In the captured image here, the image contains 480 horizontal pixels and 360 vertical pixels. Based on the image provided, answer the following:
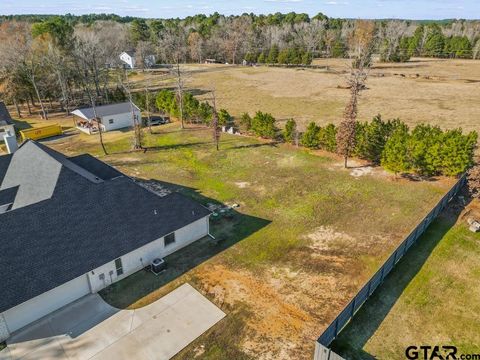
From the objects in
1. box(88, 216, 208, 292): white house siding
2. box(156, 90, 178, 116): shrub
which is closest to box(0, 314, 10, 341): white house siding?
box(88, 216, 208, 292): white house siding

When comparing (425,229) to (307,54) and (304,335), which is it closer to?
(304,335)

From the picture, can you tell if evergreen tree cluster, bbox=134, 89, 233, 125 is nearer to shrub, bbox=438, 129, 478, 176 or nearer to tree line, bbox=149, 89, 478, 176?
tree line, bbox=149, 89, 478, 176

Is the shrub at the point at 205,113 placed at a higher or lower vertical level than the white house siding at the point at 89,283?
higher

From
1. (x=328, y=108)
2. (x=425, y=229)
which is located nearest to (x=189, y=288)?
(x=425, y=229)

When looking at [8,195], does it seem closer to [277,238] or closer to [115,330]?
[115,330]

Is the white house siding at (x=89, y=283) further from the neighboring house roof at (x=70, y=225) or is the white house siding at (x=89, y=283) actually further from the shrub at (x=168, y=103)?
the shrub at (x=168, y=103)

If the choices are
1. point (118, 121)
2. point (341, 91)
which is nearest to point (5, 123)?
point (118, 121)

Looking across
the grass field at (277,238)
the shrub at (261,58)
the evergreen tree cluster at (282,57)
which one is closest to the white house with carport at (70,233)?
the grass field at (277,238)
